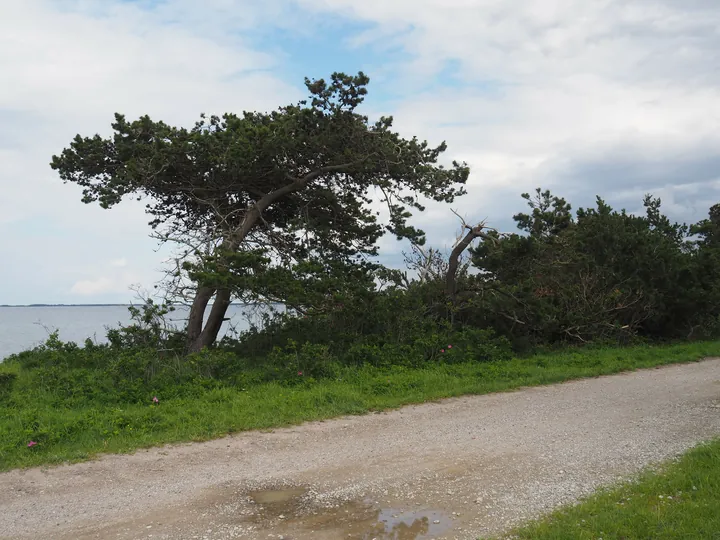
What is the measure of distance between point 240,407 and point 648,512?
6.04 meters

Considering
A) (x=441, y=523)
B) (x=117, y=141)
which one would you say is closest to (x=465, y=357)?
(x=441, y=523)

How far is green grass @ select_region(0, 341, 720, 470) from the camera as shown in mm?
7258

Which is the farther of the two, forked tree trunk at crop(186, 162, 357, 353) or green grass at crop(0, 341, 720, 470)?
forked tree trunk at crop(186, 162, 357, 353)

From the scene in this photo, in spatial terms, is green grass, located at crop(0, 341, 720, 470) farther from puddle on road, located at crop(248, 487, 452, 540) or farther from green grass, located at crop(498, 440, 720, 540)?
green grass, located at crop(498, 440, 720, 540)

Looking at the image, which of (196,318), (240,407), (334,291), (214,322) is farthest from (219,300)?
(240,407)

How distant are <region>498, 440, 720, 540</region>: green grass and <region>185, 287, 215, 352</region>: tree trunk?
11.1 meters

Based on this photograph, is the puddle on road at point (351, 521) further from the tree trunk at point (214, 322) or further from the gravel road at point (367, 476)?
the tree trunk at point (214, 322)

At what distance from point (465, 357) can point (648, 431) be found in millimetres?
5849

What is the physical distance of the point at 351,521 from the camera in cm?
477

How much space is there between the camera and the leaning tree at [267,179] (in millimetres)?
13359

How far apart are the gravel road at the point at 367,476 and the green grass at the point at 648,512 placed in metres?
0.29

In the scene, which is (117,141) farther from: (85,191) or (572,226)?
(572,226)

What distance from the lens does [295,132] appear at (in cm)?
1377

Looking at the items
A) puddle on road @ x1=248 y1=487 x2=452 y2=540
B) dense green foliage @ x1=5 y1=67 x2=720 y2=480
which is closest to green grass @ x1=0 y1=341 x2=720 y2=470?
dense green foliage @ x1=5 y1=67 x2=720 y2=480
